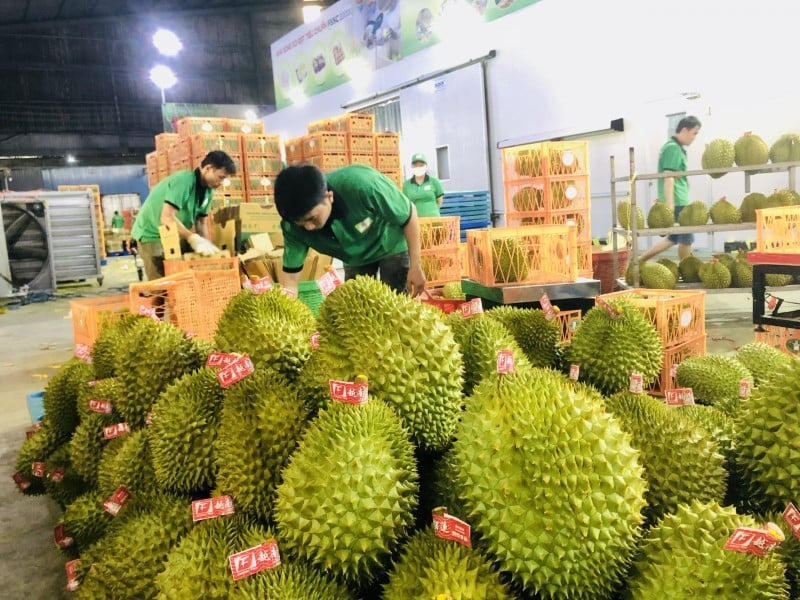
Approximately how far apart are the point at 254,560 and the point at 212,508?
254mm

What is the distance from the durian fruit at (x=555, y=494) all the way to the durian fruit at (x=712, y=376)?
1.06 metres

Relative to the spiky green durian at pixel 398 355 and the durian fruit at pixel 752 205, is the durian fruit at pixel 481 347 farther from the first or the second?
the durian fruit at pixel 752 205

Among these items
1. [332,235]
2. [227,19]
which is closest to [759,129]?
[332,235]

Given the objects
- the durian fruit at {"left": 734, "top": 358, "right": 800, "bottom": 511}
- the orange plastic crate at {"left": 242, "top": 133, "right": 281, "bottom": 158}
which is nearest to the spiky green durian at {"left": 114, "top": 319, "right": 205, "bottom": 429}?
the durian fruit at {"left": 734, "top": 358, "right": 800, "bottom": 511}

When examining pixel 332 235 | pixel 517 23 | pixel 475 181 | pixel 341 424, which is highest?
pixel 517 23

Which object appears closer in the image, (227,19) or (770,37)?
(770,37)

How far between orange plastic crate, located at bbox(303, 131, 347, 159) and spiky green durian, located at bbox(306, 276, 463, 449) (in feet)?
23.2

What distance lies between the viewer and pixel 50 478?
2521mm

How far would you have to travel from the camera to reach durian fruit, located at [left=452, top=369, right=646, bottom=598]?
110 centimetres

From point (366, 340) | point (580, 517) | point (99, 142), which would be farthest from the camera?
point (99, 142)

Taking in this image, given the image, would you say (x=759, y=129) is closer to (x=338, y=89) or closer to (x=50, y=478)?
(x=50, y=478)

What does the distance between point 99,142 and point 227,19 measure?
7.34 m

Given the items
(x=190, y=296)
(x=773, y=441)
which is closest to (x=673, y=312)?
(x=773, y=441)

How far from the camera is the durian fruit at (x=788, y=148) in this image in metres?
5.55
